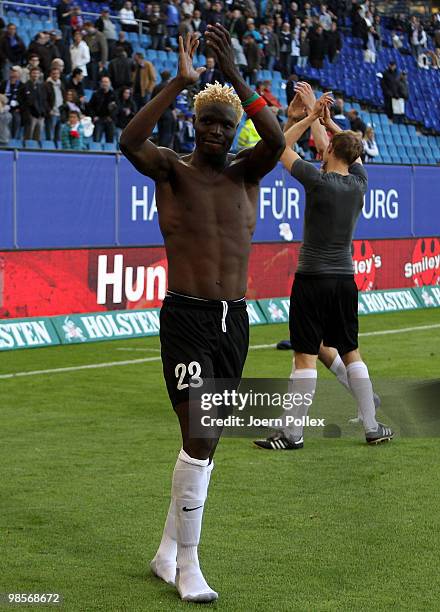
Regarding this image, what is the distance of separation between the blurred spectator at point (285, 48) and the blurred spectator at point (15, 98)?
1199 centimetres

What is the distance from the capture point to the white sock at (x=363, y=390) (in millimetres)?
9078

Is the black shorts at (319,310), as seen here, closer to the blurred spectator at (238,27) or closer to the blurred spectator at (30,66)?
the blurred spectator at (30,66)

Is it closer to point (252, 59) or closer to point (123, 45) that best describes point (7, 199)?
point (123, 45)

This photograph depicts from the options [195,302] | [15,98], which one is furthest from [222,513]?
[15,98]

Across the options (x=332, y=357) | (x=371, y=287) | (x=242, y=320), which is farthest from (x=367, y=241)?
(x=242, y=320)

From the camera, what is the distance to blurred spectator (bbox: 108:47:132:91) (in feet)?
75.2

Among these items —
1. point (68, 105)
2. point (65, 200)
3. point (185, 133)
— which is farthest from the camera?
point (185, 133)

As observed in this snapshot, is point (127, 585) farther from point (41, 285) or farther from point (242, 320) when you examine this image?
point (41, 285)

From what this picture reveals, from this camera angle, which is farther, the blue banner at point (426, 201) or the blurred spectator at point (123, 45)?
the blurred spectator at point (123, 45)

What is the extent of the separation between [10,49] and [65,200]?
6.21 metres

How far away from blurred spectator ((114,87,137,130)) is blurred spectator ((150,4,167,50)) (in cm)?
487

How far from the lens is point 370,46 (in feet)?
123

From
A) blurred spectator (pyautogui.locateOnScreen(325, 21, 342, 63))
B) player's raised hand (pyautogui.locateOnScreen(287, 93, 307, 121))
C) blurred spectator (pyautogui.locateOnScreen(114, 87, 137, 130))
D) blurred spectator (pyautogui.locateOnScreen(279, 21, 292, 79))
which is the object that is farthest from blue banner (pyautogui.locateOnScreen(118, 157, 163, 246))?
blurred spectator (pyautogui.locateOnScreen(325, 21, 342, 63))

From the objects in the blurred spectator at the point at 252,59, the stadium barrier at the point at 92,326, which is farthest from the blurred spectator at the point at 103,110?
the blurred spectator at the point at 252,59
